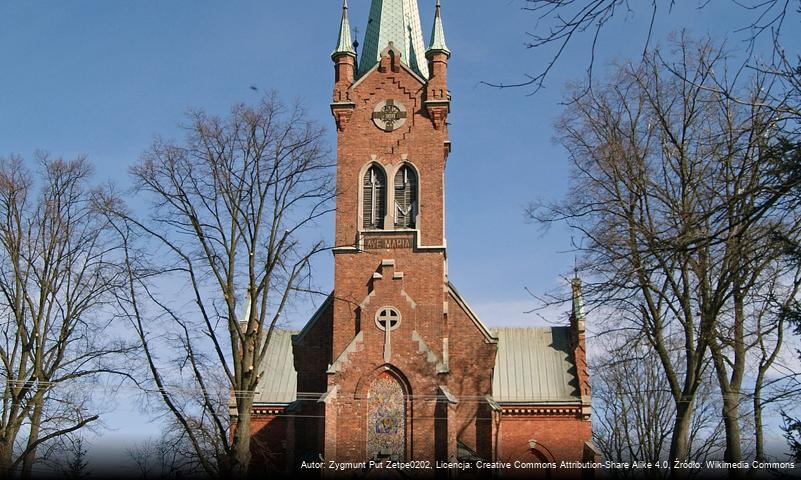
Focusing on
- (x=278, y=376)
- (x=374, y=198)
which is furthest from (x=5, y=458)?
(x=374, y=198)

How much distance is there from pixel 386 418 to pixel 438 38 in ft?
44.7

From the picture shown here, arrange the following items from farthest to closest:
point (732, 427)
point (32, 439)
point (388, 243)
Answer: point (388, 243), point (32, 439), point (732, 427)

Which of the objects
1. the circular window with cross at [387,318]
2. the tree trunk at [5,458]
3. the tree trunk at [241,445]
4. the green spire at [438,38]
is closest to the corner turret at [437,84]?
the green spire at [438,38]

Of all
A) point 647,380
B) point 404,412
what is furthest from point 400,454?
point 647,380

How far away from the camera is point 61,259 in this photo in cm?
2517

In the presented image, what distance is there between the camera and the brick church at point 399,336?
28.2 meters

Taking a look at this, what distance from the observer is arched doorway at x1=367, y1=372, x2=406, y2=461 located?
91.8 ft

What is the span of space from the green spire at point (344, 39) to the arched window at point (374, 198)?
4.47m

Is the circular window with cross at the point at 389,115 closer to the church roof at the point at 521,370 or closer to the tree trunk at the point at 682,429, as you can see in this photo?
the church roof at the point at 521,370

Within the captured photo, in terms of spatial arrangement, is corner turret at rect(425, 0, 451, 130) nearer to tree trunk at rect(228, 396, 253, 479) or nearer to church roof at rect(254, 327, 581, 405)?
church roof at rect(254, 327, 581, 405)

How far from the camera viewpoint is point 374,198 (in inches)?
1232

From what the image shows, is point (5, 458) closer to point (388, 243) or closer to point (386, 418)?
point (386, 418)

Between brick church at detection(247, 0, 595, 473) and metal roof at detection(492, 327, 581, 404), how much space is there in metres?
0.08

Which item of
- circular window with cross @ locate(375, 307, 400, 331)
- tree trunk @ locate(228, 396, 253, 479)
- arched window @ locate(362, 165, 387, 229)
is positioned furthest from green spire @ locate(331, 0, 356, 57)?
tree trunk @ locate(228, 396, 253, 479)
